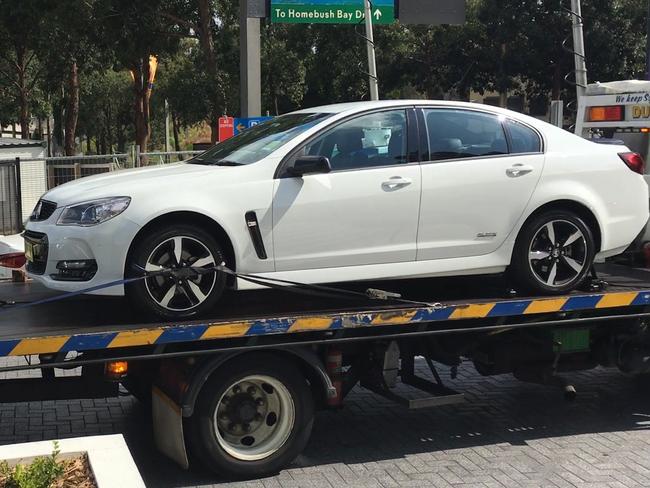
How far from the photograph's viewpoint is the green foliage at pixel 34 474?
11.5 feet

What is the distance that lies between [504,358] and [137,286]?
2.76 metres

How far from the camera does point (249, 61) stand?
43.7ft

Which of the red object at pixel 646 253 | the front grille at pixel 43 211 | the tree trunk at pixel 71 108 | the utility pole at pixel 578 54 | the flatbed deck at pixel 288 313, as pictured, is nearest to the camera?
the flatbed deck at pixel 288 313

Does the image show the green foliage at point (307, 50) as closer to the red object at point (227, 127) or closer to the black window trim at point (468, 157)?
the red object at point (227, 127)

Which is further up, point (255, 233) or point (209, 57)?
point (209, 57)

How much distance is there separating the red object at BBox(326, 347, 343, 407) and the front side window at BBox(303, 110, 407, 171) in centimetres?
122

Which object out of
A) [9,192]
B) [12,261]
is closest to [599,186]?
[12,261]

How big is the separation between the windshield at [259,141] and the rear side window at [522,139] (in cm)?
135

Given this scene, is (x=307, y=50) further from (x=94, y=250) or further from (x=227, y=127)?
(x=94, y=250)

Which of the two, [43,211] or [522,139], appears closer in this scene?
[43,211]

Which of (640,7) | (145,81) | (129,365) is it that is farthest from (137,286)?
(640,7)

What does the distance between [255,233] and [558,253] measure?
2.21 m

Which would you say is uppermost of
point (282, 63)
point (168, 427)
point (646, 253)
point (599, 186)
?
point (282, 63)

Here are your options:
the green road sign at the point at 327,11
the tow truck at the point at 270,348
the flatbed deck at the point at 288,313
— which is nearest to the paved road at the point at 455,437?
the tow truck at the point at 270,348
